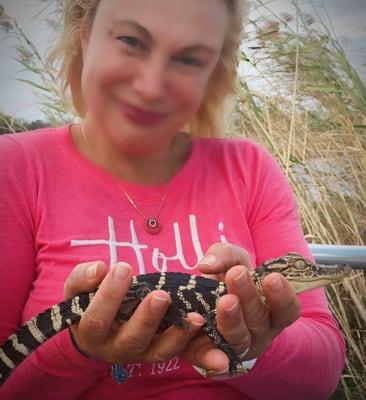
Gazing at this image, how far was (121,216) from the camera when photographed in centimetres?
86

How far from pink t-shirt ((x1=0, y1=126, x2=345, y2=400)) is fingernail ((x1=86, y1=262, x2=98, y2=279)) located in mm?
180

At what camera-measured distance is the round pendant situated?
85 cm

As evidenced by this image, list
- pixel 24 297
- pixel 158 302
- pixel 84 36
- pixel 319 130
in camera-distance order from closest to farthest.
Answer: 1. pixel 158 302
2. pixel 24 297
3. pixel 84 36
4. pixel 319 130

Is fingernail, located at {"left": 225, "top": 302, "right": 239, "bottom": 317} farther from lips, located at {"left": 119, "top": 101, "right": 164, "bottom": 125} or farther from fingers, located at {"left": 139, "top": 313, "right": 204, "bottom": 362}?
lips, located at {"left": 119, "top": 101, "right": 164, "bottom": 125}

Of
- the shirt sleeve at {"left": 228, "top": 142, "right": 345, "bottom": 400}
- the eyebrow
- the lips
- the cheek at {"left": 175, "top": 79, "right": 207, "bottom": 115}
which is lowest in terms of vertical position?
the shirt sleeve at {"left": 228, "top": 142, "right": 345, "bottom": 400}

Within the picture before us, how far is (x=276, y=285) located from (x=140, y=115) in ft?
1.18

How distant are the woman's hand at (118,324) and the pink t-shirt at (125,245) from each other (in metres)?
0.09

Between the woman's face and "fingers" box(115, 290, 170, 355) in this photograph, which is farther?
the woman's face

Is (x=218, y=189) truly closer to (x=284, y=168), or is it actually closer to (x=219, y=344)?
(x=219, y=344)

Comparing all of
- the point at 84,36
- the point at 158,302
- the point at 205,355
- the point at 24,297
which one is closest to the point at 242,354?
the point at 205,355

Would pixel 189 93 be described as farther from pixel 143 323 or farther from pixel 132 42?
pixel 143 323

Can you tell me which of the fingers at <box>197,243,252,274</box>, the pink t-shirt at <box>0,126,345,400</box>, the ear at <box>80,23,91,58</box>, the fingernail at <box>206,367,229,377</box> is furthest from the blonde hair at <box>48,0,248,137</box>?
the fingernail at <box>206,367,229,377</box>

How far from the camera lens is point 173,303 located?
0.78 meters

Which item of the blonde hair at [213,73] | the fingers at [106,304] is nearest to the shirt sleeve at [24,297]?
the fingers at [106,304]
